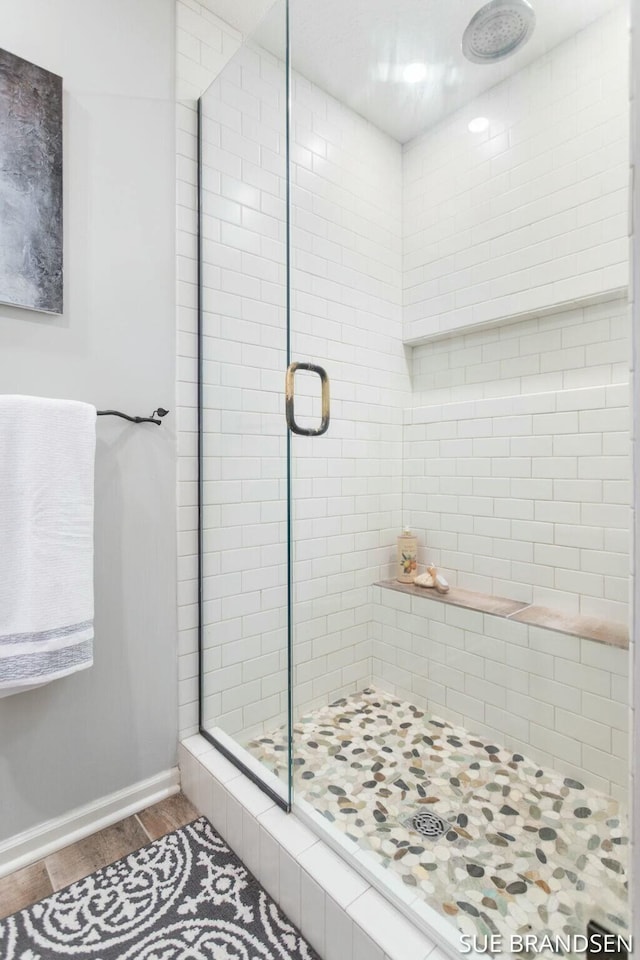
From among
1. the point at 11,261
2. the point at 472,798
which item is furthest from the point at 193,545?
the point at 472,798

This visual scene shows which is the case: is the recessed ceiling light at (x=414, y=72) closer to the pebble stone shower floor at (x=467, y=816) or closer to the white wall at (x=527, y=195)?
the white wall at (x=527, y=195)

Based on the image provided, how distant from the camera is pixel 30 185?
47.0 inches

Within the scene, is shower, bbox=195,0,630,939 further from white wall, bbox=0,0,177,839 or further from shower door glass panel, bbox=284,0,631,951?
white wall, bbox=0,0,177,839

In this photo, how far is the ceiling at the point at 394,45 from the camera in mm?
1493

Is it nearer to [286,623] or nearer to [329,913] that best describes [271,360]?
[286,623]

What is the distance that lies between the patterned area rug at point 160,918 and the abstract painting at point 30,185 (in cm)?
144

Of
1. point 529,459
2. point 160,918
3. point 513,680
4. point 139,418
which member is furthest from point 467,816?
point 139,418

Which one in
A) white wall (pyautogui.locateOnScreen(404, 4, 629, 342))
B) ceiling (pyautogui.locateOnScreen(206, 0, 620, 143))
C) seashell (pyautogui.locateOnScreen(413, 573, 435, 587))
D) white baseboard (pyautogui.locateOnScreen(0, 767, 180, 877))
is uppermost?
ceiling (pyautogui.locateOnScreen(206, 0, 620, 143))

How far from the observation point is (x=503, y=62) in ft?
5.71

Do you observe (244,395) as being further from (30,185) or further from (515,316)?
(515,316)

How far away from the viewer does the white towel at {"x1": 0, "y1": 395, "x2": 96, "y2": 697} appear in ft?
3.66

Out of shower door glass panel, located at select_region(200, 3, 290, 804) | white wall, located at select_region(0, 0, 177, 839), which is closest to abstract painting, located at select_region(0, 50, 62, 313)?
white wall, located at select_region(0, 0, 177, 839)

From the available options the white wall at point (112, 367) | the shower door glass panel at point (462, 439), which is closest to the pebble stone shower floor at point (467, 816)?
the shower door glass panel at point (462, 439)

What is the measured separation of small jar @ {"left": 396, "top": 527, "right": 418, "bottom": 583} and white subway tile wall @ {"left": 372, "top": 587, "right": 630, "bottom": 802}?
0.12 m
